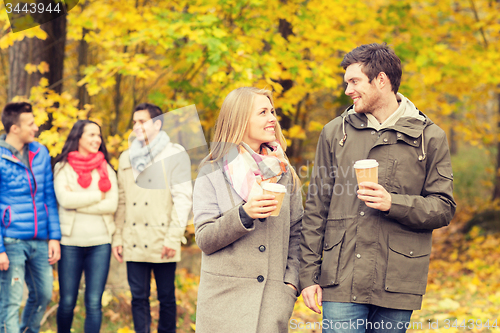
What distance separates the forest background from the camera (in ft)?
15.4

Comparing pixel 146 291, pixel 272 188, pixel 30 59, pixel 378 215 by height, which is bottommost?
pixel 146 291

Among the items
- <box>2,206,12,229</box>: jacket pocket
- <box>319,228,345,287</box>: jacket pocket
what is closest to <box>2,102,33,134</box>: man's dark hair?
<box>2,206,12,229</box>: jacket pocket

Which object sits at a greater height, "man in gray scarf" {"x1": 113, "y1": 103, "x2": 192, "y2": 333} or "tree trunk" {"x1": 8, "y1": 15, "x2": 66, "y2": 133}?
"tree trunk" {"x1": 8, "y1": 15, "x2": 66, "y2": 133}

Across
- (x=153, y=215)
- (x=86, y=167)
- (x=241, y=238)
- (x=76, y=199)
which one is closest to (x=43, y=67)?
(x=86, y=167)

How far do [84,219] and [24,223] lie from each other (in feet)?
1.46

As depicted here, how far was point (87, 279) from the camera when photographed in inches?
146

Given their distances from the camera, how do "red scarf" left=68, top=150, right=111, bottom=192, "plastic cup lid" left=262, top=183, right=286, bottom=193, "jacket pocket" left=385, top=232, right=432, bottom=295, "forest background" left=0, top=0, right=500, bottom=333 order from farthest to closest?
1. "forest background" left=0, top=0, right=500, bottom=333
2. "red scarf" left=68, top=150, right=111, bottom=192
3. "jacket pocket" left=385, top=232, right=432, bottom=295
4. "plastic cup lid" left=262, top=183, right=286, bottom=193

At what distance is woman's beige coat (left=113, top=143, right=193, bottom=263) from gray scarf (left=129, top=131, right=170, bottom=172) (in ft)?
0.16

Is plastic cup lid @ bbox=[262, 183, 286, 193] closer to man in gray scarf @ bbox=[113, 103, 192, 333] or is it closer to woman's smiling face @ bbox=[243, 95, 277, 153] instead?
woman's smiling face @ bbox=[243, 95, 277, 153]

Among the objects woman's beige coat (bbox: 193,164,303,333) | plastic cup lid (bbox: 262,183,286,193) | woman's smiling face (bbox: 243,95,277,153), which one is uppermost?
woman's smiling face (bbox: 243,95,277,153)

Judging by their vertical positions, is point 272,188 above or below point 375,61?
below

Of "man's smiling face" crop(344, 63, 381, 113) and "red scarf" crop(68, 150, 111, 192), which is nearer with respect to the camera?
"man's smiling face" crop(344, 63, 381, 113)

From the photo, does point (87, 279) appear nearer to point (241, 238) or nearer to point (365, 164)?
point (241, 238)

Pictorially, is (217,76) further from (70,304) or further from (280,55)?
(70,304)
